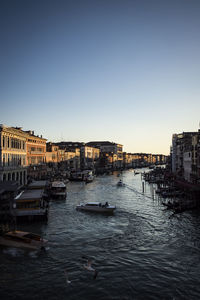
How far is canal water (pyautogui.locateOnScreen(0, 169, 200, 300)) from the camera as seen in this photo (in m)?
15.1

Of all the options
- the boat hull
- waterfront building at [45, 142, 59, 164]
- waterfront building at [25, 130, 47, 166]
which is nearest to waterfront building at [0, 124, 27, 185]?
waterfront building at [25, 130, 47, 166]

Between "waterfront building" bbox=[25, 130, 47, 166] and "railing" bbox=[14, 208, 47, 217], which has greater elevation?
"waterfront building" bbox=[25, 130, 47, 166]

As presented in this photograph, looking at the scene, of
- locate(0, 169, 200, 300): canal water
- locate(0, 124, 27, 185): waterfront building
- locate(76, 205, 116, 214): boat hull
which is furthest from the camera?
locate(0, 124, 27, 185): waterfront building

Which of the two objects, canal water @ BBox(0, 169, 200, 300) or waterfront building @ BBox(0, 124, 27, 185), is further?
waterfront building @ BBox(0, 124, 27, 185)

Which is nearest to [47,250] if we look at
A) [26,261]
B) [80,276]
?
[26,261]

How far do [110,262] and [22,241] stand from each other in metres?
8.01

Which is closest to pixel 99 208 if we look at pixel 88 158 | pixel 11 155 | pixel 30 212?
pixel 30 212

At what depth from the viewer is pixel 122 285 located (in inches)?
620

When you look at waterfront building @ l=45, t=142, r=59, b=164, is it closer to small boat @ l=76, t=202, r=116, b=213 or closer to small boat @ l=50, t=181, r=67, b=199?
small boat @ l=50, t=181, r=67, b=199

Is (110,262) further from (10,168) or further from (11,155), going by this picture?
(11,155)

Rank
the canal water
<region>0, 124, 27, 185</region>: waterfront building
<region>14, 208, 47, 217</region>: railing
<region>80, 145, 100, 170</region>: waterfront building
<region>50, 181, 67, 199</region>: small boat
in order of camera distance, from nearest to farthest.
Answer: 1. the canal water
2. <region>14, 208, 47, 217</region>: railing
3. <region>0, 124, 27, 185</region>: waterfront building
4. <region>50, 181, 67, 199</region>: small boat
5. <region>80, 145, 100, 170</region>: waterfront building

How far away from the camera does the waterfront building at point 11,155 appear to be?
1632 inches

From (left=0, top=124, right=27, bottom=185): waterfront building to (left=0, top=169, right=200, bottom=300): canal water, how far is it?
1716cm

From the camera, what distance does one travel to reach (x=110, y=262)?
18.7 meters
